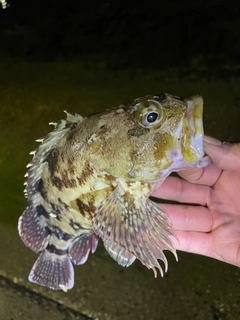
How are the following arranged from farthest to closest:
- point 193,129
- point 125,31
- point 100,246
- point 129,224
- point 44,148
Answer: point 125,31 < point 100,246 < point 44,148 < point 129,224 < point 193,129

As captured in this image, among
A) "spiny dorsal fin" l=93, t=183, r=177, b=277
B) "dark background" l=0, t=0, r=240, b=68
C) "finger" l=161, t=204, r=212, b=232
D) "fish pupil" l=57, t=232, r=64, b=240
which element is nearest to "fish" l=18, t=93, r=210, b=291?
"spiny dorsal fin" l=93, t=183, r=177, b=277

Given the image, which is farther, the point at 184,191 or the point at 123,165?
the point at 184,191

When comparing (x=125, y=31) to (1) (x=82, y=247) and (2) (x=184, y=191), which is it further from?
(1) (x=82, y=247)

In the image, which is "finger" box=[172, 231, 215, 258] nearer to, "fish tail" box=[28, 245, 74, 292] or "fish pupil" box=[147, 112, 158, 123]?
"fish tail" box=[28, 245, 74, 292]

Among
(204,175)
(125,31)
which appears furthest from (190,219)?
(125,31)

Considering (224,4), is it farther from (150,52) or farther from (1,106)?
(1,106)

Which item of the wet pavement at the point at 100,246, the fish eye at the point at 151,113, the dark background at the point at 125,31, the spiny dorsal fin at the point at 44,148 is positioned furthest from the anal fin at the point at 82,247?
the dark background at the point at 125,31
